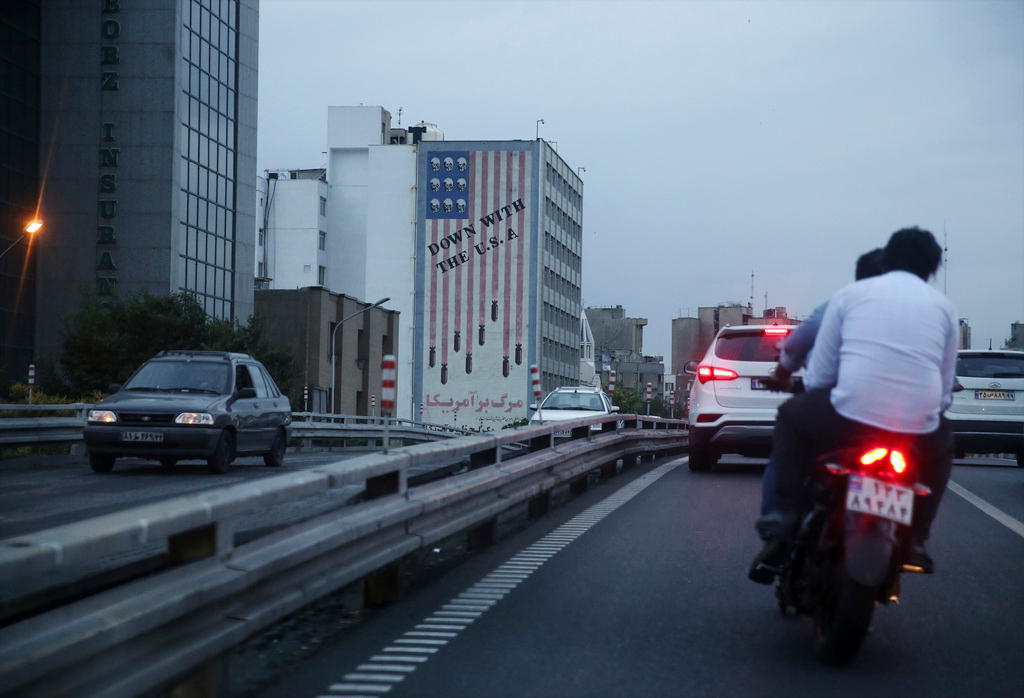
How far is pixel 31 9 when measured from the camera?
6175 cm

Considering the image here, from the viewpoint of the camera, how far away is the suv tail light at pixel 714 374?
15.9 meters

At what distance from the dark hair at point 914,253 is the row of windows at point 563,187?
107m

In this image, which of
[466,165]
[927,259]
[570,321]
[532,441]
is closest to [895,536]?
[927,259]

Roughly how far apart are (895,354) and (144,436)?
13.1 metres

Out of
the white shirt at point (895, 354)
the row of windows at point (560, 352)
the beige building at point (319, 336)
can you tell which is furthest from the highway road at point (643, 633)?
the row of windows at point (560, 352)

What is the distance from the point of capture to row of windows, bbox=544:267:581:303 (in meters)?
113

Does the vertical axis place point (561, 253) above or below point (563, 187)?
below

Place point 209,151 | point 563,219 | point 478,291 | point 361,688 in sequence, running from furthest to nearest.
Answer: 1. point 563,219
2. point 478,291
3. point 209,151
4. point 361,688

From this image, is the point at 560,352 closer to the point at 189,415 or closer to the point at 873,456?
the point at 189,415

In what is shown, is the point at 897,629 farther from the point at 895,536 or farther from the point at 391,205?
the point at 391,205

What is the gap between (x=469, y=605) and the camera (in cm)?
686

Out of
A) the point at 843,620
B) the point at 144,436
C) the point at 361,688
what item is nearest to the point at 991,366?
the point at 144,436

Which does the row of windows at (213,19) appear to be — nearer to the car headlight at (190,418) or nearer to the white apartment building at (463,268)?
the white apartment building at (463,268)

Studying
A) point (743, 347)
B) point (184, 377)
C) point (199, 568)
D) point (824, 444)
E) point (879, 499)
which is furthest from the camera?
point (184, 377)
